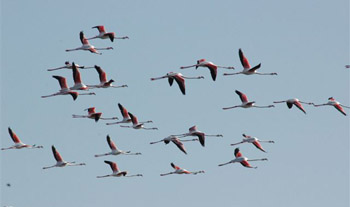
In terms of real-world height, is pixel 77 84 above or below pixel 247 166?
above

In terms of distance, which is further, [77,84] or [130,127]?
[130,127]

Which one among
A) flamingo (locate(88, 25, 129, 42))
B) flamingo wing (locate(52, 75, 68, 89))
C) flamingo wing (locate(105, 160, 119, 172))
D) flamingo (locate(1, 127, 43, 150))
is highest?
flamingo (locate(88, 25, 129, 42))

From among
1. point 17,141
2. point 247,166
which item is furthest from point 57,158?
point 247,166

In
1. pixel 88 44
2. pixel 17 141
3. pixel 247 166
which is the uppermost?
pixel 88 44

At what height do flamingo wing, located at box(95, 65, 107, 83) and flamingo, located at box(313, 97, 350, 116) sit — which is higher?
flamingo wing, located at box(95, 65, 107, 83)

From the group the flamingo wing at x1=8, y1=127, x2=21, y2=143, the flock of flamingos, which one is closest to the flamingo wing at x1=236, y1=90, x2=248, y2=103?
the flock of flamingos

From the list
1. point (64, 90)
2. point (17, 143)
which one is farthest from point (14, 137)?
point (64, 90)

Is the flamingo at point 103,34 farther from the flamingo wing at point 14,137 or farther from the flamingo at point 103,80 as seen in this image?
the flamingo wing at point 14,137

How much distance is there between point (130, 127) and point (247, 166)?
623 centimetres

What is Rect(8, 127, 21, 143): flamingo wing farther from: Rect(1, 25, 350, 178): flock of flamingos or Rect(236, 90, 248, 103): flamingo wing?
Rect(236, 90, 248, 103): flamingo wing

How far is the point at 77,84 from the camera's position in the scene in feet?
158

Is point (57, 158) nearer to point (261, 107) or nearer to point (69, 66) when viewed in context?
point (69, 66)

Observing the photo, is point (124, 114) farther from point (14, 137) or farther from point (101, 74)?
point (14, 137)

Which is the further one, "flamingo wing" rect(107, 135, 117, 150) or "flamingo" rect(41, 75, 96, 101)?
"flamingo wing" rect(107, 135, 117, 150)
